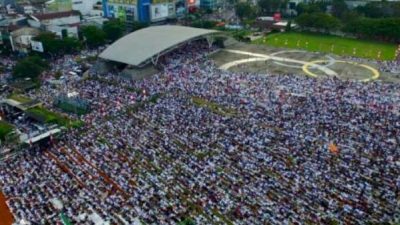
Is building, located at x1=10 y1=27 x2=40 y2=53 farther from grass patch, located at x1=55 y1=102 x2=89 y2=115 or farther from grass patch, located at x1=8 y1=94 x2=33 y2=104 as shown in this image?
grass patch, located at x1=55 y1=102 x2=89 y2=115

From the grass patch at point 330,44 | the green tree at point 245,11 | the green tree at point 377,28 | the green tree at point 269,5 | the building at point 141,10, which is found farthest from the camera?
the green tree at point 269,5

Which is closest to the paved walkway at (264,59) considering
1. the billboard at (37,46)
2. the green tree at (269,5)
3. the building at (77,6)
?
the billboard at (37,46)

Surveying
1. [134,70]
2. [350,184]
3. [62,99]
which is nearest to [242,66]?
[134,70]

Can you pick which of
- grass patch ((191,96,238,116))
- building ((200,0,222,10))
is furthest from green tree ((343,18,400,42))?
building ((200,0,222,10))

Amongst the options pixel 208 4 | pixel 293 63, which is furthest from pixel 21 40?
pixel 208 4

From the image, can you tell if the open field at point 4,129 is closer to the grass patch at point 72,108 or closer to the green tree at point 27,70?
the grass patch at point 72,108

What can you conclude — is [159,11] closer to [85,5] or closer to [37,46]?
[85,5]
